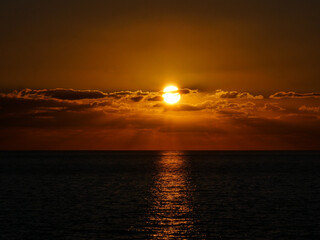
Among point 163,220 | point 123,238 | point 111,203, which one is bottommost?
point 123,238

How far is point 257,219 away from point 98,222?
673 inches

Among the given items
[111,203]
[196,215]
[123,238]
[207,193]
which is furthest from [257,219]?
[207,193]

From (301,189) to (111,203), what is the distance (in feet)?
132

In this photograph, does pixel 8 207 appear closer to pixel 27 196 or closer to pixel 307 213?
pixel 27 196

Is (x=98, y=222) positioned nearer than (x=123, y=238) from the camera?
No

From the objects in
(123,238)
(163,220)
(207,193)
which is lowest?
(123,238)

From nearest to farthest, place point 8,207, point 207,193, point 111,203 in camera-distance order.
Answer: point 8,207
point 111,203
point 207,193

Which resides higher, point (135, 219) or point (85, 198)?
point (85, 198)

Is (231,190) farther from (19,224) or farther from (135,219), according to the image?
(19,224)

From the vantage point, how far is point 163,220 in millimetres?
51375

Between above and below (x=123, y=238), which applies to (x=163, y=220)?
above

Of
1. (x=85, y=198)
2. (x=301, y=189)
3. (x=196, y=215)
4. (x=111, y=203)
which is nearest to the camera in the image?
(x=196, y=215)

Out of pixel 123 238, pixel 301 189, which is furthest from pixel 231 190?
pixel 123 238

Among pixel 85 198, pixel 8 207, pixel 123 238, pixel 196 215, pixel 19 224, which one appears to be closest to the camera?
pixel 123 238
